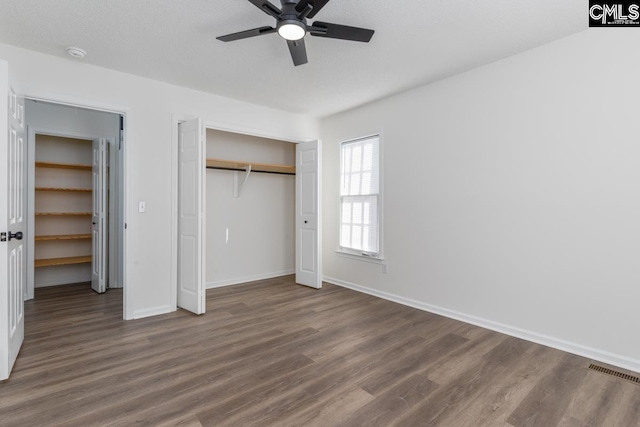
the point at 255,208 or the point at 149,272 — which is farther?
the point at 255,208

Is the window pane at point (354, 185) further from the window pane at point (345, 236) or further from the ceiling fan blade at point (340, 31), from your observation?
the ceiling fan blade at point (340, 31)

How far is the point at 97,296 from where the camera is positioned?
4352 mm

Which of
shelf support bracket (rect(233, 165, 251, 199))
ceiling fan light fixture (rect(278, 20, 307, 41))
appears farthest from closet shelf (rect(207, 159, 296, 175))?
ceiling fan light fixture (rect(278, 20, 307, 41))

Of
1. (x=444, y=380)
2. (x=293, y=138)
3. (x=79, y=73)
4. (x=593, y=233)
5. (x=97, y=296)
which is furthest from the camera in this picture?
(x=293, y=138)

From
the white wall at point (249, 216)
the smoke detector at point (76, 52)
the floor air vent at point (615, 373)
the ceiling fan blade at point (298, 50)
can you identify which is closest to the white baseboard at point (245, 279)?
the white wall at point (249, 216)

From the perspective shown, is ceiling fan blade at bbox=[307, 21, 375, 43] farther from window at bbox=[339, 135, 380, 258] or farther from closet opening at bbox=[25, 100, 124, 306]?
closet opening at bbox=[25, 100, 124, 306]

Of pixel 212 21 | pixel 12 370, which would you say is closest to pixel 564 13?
pixel 212 21

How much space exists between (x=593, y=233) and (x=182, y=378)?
3.32 meters

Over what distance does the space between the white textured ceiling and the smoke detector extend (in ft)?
0.24

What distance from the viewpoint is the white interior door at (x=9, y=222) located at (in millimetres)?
2162

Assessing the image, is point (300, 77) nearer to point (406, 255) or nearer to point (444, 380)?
point (406, 255)

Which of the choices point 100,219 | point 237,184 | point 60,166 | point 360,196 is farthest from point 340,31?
point 60,166

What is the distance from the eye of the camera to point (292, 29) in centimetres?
215

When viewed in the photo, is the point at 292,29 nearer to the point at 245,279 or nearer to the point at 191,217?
the point at 191,217
